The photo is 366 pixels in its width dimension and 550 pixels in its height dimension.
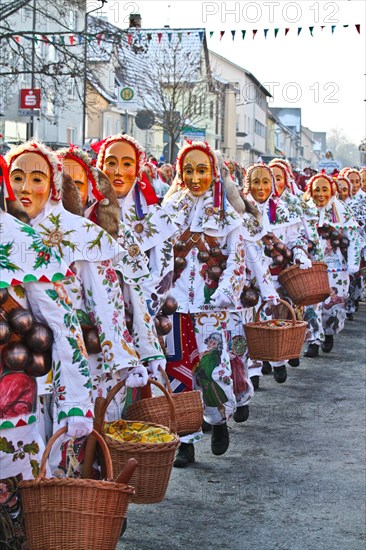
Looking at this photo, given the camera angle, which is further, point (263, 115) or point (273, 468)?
point (263, 115)

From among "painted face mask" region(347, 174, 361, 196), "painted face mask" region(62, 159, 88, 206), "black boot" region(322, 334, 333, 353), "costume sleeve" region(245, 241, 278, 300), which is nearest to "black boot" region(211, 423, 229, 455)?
"costume sleeve" region(245, 241, 278, 300)

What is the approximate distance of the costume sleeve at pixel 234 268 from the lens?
7.72 metres

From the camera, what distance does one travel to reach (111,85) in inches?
1997

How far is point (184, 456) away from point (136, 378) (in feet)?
7.96

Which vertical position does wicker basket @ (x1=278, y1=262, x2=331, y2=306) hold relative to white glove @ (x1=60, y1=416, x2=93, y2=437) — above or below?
above

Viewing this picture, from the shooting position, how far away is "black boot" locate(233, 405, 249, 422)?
855 centimetres

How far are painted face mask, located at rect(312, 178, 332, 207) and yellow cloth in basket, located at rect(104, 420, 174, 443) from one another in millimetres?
8213

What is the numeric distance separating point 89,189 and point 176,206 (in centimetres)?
194

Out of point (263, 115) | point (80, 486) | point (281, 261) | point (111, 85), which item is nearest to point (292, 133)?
point (263, 115)

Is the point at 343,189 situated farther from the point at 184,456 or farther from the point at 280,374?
the point at 184,456

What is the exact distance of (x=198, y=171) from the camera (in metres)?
7.89

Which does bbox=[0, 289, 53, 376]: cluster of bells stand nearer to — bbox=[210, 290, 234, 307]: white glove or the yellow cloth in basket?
the yellow cloth in basket

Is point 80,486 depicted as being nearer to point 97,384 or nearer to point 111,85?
point 97,384

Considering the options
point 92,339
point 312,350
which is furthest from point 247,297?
point 312,350
